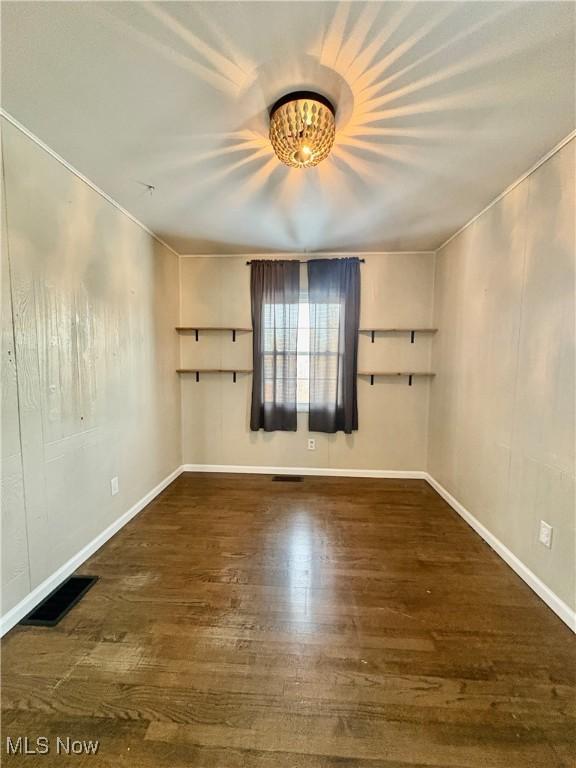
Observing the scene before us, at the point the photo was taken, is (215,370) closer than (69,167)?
No

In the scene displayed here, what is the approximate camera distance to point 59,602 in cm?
172

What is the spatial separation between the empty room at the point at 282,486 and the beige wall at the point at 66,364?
0.02 metres

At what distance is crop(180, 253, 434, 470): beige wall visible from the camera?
137 inches

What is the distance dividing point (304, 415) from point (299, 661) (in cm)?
241

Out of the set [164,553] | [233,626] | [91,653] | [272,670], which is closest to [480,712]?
[272,670]

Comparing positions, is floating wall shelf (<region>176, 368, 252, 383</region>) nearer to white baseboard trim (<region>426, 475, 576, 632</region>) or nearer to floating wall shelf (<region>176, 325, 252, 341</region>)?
floating wall shelf (<region>176, 325, 252, 341</region>)

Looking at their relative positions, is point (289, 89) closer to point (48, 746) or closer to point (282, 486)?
point (48, 746)

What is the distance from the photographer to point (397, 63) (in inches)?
48.1

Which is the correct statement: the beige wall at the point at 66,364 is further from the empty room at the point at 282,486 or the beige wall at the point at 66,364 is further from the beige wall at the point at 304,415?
the beige wall at the point at 304,415

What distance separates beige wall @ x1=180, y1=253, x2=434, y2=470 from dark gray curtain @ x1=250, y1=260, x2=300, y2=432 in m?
0.14

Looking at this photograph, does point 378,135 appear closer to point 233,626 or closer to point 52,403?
point 52,403

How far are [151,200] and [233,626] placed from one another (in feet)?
9.16

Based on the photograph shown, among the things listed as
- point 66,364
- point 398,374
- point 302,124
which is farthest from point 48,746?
point 398,374

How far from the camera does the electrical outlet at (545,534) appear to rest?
175cm
